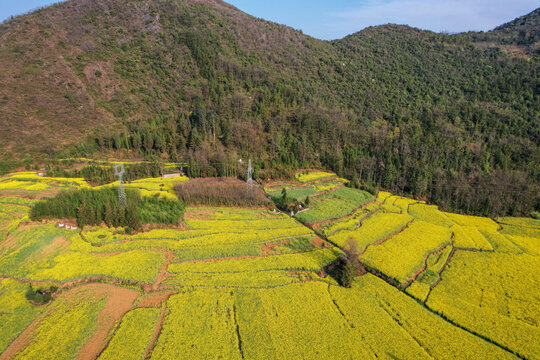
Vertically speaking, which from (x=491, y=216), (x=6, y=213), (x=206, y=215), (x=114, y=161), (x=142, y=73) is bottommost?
(x=491, y=216)

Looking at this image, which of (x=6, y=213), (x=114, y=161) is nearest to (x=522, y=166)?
(x=114, y=161)

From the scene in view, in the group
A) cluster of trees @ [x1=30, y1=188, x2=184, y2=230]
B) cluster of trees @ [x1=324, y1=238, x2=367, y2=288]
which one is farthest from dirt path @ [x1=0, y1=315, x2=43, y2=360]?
cluster of trees @ [x1=324, y1=238, x2=367, y2=288]

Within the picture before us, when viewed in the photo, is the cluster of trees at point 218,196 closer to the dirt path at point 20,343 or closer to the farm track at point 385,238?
the farm track at point 385,238

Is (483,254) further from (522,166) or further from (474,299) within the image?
(522,166)

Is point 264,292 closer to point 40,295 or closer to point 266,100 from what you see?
point 40,295

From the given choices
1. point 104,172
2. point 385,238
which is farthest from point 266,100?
point 385,238

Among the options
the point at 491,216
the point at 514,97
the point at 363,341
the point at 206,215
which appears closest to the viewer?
the point at 363,341
